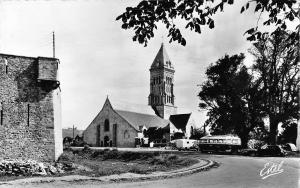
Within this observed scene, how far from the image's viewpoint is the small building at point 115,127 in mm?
71750

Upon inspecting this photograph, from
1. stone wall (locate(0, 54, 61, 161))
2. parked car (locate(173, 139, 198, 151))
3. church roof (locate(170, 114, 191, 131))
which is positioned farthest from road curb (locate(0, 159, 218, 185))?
church roof (locate(170, 114, 191, 131))

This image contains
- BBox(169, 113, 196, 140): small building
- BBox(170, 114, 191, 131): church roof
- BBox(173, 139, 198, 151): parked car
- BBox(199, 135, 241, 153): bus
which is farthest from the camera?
BBox(170, 114, 191, 131): church roof

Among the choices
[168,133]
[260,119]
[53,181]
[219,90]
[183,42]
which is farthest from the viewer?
[168,133]

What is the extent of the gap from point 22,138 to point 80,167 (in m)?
3.71

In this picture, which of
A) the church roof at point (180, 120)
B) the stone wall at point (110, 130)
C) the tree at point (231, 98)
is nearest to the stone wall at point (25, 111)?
the tree at point (231, 98)

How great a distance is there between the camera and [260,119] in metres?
40.2

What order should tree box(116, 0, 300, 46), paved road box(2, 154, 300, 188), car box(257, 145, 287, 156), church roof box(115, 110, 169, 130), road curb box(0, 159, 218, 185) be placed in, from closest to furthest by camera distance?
tree box(116, 0, 300, 46) < paved road box(2, 154, 300, 188) < road curb box(0, 159, 218, 185) < car box(257, 145, 287, 156) < church roof box(115, 110, 169, 130)

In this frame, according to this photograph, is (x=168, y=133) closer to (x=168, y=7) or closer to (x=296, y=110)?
(x=296, y=110)

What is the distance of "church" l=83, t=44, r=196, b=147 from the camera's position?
7156 centimetres

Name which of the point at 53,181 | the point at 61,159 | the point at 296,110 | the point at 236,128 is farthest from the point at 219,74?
the point at 53,181

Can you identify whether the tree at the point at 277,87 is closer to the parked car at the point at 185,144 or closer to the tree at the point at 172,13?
the parked car at the point at 185,144

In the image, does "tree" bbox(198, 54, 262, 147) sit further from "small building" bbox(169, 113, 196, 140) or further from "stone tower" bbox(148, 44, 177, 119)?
"stone tower" bbox(148, 44, 177, 119)

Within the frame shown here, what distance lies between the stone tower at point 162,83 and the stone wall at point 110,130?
20.5 meters

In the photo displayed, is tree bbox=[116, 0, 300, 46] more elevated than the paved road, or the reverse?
tree bbox=[116, 0, 300, 46]
